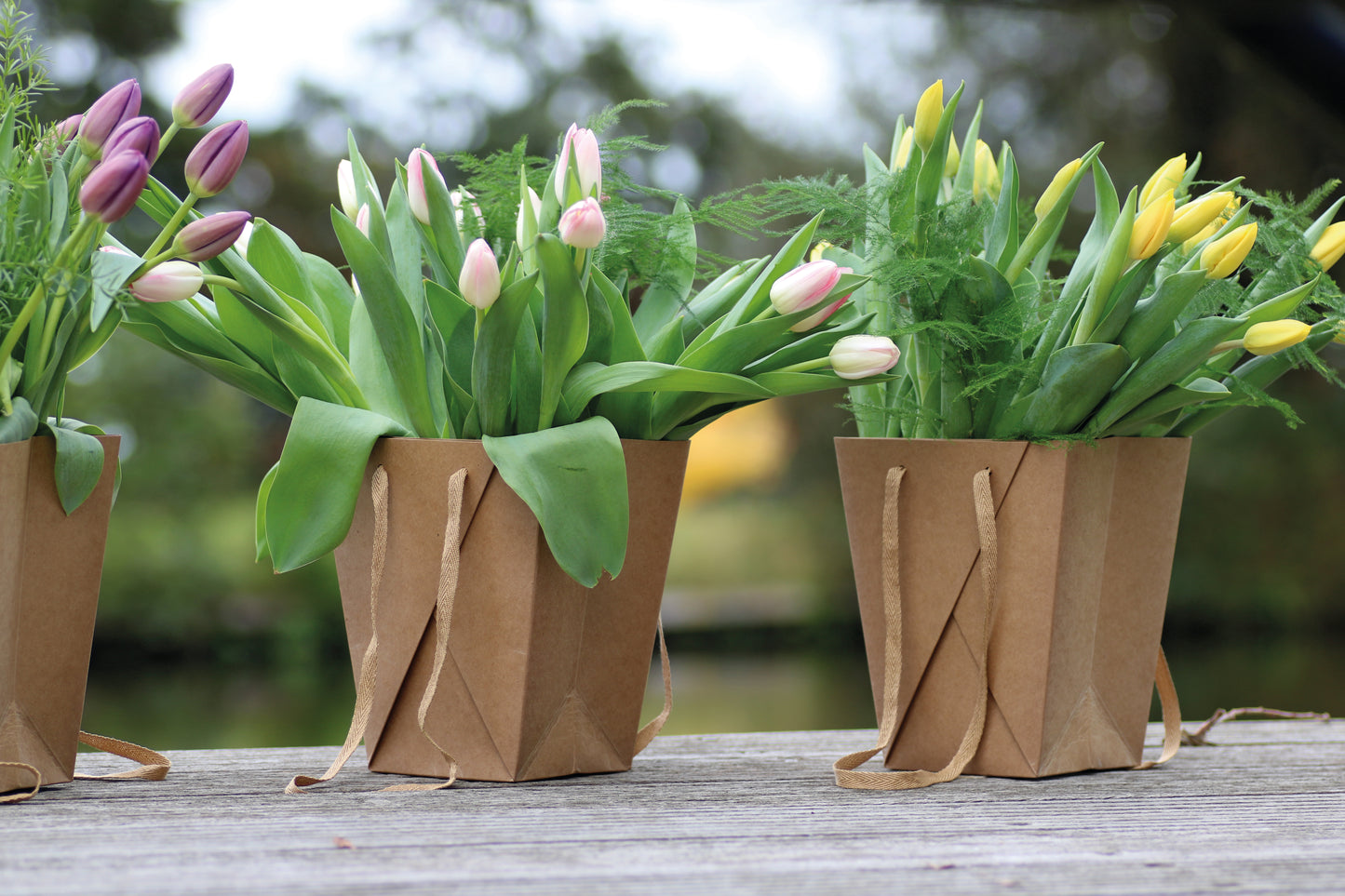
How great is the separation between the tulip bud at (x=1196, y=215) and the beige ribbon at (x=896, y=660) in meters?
0.16

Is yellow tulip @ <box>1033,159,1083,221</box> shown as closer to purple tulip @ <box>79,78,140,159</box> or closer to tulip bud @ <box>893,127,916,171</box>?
tulip bud @ <box>893,127,916,171</box>

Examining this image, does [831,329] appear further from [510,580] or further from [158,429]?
[158,429]

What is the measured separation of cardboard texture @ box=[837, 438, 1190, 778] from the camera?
0.67m

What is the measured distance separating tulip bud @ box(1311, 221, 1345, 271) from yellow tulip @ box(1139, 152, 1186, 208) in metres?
0.09

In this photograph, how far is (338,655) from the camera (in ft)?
15.8

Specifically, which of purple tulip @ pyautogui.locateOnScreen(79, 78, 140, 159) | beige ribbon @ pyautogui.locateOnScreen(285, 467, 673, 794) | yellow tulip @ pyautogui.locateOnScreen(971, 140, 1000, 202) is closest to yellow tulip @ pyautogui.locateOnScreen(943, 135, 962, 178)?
yellow tulip @ pyautogui.locateOnScreen(971, 140, 1000, 202)

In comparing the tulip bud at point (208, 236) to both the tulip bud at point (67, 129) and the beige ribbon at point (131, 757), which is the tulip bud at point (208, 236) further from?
the beige ribbon at point (131, 757)

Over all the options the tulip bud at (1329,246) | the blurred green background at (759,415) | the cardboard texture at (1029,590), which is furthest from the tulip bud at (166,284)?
the blurred green background at (759,415)

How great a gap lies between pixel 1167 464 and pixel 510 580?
38 centimetres

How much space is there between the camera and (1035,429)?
2.18 feet

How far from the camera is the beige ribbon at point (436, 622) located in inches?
24.9

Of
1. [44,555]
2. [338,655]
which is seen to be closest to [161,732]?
[338,655]

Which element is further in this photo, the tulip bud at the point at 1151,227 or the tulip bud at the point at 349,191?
the tulip bud at the point at 349,191

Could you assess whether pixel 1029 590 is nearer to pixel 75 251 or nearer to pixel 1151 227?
pixel 1151 227
